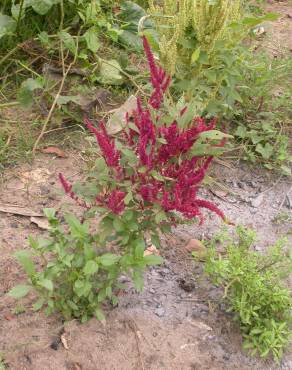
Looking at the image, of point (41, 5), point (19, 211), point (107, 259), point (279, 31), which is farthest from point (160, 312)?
point (279, 31)

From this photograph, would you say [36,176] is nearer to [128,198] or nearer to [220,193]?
[220,193]

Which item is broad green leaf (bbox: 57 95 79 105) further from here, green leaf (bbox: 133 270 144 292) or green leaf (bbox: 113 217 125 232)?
green leaf (bbox: 133 270 144 292)

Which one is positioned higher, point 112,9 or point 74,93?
point 112,9

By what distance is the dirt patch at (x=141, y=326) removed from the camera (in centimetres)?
207

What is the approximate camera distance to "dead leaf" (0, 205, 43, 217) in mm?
2635

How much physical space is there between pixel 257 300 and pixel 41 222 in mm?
1072

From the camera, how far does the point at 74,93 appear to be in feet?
10.7

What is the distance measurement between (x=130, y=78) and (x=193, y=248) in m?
1.27

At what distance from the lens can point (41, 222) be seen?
2.60 m

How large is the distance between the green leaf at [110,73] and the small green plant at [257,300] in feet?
4.88

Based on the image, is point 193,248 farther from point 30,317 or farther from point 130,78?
point 130,78

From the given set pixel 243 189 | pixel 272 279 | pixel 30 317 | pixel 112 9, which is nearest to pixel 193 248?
pixel 272 279

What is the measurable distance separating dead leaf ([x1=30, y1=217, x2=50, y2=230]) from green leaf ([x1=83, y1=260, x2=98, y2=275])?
759 millimetres

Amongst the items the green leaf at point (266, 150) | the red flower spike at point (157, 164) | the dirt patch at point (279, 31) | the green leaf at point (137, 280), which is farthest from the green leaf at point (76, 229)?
the dirt patch at point (279, 31)
